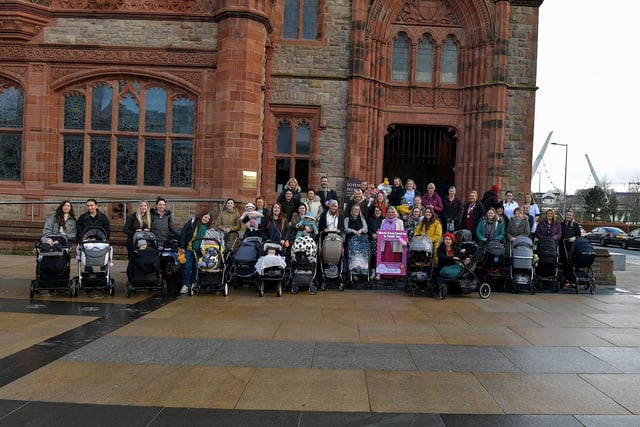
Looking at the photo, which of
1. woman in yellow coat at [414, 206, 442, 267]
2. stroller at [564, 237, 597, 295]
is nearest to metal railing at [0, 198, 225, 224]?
woman in yellow coat at [414, 206, 442, 267]

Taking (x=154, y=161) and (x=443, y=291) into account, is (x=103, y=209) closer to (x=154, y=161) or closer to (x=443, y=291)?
(x=154, y=161)

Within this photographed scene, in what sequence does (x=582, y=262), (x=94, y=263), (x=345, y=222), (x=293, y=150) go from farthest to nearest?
(x=293, y=150) → (x=582, y=262) → (x=345, y=222) → (x=94, y=263)

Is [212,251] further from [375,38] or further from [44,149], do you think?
[375,38]

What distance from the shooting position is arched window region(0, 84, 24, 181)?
47.4 feet

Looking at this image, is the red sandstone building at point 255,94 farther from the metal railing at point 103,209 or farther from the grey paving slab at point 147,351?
the grey paving slab at point 147,351

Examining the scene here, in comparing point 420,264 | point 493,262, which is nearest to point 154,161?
point 420,264

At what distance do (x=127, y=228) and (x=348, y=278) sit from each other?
426cm

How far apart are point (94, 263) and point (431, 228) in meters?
6.08

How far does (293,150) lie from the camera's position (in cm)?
1658

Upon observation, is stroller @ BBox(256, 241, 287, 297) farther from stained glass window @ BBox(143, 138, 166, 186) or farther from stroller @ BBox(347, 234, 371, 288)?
stained glass window @ BBox(143, 138, 166, 186)

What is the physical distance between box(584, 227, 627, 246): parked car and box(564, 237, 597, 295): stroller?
1180 inches

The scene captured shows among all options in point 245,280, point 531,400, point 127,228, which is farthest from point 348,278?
point 531,400

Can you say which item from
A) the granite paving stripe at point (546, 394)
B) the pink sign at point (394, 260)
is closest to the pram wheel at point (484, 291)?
the pink sign at point (394, 260)

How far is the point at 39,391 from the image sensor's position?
419 cm
